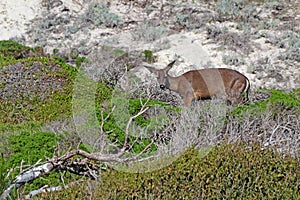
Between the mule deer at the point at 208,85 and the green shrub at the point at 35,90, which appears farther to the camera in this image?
the green shrub at the point at 35,90

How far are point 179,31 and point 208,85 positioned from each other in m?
6.59

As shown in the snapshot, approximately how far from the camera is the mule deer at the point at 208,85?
32.6 feet

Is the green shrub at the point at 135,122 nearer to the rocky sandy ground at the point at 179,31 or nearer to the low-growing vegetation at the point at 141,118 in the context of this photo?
the low-growing vegetation at the point at 141,118

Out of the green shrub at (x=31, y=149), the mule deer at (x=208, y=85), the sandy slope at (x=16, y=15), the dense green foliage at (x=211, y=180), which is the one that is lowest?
the sandy slope at (x=16, y=15)

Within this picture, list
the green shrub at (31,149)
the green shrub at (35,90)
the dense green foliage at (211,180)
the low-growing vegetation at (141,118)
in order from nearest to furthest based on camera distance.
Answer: the dense green foliage at (211,180)
the low-growing vegetation at (141,118)
the green shrub at (31,149)
the green shrub at (35,90)

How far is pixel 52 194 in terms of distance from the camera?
225 inches

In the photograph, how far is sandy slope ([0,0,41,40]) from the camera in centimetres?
1744

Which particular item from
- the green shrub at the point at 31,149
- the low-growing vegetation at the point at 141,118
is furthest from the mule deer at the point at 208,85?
the green shrub at the point at 31,149

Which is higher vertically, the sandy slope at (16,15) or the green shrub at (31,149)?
the green shrub at (31,149)

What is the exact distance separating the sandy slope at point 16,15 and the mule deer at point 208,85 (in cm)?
842

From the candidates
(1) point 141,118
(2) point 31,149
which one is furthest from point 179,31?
(2) point 31,149

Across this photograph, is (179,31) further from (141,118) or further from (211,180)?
(211,180)

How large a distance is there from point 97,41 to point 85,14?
77.5 inches

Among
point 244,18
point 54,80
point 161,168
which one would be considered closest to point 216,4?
point 244,18
